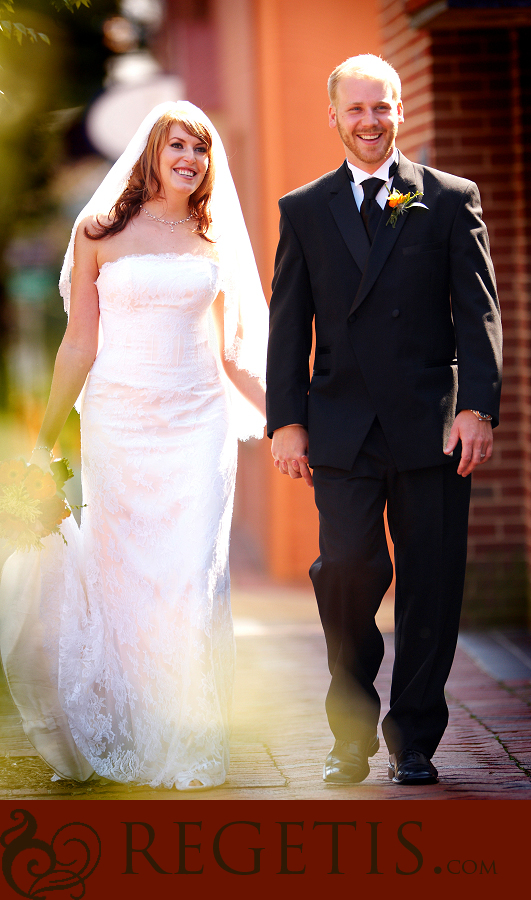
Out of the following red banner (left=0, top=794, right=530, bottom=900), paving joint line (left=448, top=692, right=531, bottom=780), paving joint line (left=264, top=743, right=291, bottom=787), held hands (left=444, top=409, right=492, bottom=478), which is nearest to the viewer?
red banner (left=0, top=794, right=530, bottom=900)

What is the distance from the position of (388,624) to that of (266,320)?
2.95 meters

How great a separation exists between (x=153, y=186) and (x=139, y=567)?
129 cm

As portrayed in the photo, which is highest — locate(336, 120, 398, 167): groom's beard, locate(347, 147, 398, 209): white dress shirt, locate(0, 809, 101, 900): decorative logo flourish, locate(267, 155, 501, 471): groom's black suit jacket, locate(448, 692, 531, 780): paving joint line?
locate(336, 120, 398, 167): groom's beard

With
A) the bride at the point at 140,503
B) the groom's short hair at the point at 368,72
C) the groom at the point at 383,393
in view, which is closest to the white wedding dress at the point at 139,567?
the bride at the point at 140,503

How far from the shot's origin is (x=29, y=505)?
3.62 m

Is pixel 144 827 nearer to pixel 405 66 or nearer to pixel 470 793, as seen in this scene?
pixel 470 793

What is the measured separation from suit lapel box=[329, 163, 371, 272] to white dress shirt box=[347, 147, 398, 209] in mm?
28

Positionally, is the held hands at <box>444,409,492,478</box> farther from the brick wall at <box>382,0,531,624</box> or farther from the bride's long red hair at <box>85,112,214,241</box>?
the brick wall at <box>382,0,531,624</box>

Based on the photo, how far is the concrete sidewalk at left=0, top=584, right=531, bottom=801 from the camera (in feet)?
11.4

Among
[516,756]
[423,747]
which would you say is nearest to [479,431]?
[423,747]

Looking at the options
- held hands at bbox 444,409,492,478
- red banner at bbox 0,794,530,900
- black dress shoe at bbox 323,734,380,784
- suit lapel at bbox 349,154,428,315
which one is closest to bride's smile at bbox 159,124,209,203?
suit lapel at bbox 349,154,428,315

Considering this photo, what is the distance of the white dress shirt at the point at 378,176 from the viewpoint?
346cm

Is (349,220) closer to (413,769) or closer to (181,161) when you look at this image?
(181,161)

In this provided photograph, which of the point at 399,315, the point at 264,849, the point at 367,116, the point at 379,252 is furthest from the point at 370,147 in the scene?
the point at 264,849
